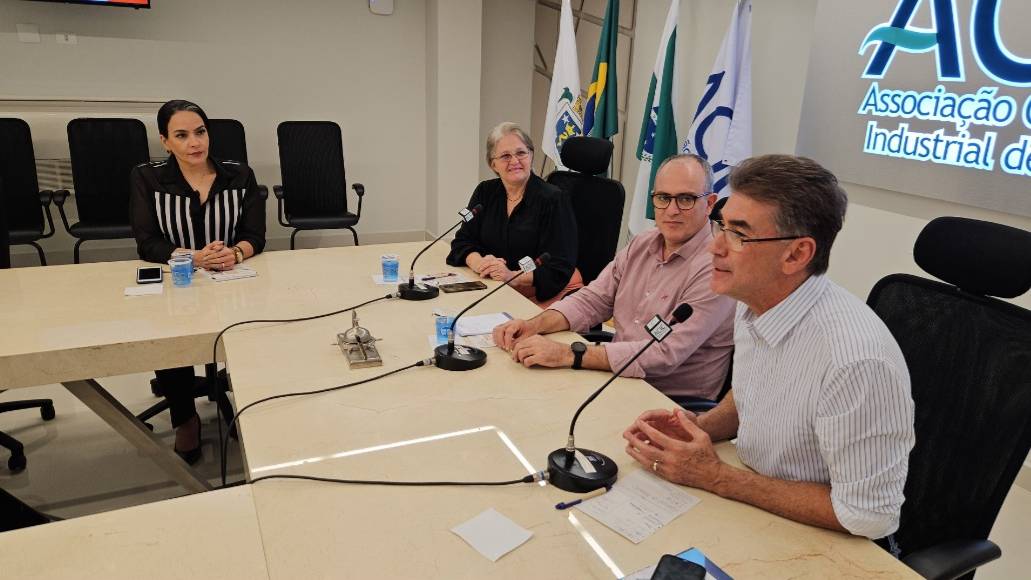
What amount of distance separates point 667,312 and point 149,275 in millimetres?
1832

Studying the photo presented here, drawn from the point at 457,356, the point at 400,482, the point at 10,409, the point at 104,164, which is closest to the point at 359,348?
the point at 457,356

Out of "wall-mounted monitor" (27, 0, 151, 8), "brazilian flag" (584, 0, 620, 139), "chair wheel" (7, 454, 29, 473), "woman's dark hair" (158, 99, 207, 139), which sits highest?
"wall-mounted monitor" (27, 0, 151, 8)

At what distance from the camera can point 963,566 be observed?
1201mm

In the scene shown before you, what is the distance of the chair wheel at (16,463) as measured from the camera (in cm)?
253

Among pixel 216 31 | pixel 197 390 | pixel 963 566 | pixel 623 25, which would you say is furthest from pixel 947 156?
pixel 216 31

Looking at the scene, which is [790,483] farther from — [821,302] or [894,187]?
[894,187]

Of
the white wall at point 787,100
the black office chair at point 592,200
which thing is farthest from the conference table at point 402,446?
the white wall at point 787,100

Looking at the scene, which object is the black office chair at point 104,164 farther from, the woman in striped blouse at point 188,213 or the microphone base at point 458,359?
the microphone base at point 458,359

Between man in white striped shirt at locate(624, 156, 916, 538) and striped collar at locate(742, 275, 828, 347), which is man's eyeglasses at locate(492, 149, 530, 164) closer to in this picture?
man in white striped shirt at locate(624, 156, 916, 538)

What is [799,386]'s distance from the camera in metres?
1.23

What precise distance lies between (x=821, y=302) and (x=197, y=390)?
2674 mm

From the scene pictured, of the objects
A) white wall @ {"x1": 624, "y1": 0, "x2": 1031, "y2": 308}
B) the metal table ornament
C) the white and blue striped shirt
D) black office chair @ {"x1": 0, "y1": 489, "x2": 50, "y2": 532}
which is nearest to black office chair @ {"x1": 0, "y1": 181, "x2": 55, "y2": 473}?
black office chair @ {"x1": 0, "y1": 489, "x2": 50, "y2": 532}

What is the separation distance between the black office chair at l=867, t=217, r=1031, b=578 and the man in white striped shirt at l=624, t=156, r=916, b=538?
9.4 inches

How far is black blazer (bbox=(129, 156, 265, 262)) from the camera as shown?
2.72m
